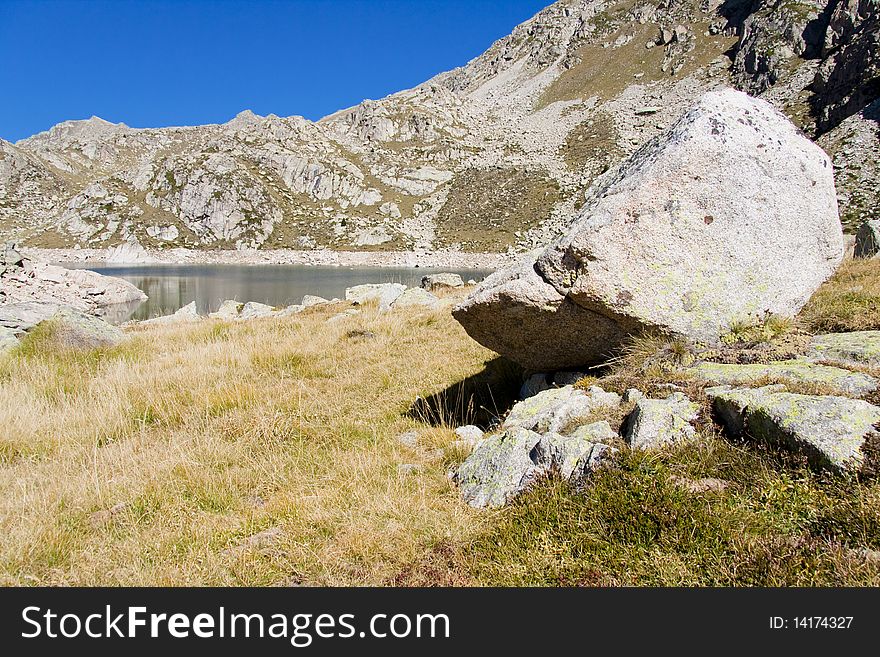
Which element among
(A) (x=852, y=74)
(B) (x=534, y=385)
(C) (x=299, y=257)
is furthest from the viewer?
(C) (x=299, y=257)

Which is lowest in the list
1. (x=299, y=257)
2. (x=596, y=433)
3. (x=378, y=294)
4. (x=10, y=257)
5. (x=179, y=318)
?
(x=596, y=433)

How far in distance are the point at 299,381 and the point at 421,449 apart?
435 cm

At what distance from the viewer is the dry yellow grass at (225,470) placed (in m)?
3.67

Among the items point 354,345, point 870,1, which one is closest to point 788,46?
point 870,1

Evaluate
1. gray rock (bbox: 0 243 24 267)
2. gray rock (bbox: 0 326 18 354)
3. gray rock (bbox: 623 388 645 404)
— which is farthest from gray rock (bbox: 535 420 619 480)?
gray rock (bbox: 0 243 24 267)

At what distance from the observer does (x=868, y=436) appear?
3.31m

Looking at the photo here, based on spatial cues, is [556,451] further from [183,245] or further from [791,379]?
[183,245]

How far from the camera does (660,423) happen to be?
4145 mm

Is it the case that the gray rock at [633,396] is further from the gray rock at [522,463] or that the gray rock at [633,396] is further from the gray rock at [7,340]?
the gray rock at [7,340]

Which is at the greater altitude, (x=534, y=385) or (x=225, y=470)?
(x=534, y=385)

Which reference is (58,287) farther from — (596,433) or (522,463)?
(596,433)

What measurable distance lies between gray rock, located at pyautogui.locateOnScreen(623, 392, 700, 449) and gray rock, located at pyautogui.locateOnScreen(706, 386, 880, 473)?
319 mm

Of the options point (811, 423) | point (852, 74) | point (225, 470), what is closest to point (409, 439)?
point (225, 470)

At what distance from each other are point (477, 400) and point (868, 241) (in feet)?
57.9
